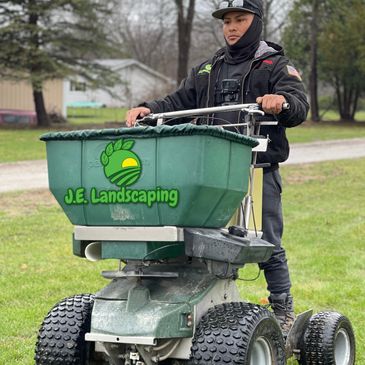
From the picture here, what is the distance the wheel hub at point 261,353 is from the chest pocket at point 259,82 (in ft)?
4.45

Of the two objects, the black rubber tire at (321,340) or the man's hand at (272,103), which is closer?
the man's hand at (272,103)

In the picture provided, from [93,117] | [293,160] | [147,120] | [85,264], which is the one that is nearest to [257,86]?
[147,120]

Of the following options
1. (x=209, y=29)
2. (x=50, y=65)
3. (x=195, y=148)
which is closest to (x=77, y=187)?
(x=195, y=148)

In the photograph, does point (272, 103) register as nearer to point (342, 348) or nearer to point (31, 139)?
point (342, 348)

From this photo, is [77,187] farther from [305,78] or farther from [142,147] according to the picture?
[305,78]

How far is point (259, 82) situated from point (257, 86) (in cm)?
2

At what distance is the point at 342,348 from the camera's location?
4590mm

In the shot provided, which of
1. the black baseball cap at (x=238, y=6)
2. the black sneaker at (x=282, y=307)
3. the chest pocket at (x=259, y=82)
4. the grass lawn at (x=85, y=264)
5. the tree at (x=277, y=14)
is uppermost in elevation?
the tree at (x=277, y=14)

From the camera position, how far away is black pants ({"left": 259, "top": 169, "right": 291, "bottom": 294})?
4383 mm

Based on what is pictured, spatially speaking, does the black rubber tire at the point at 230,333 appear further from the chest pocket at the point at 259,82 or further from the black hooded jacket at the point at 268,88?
the chest pocket at the point at 259,82

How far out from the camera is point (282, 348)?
3816 millimetres

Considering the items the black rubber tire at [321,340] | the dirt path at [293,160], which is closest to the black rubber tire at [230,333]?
the black rubber tire at [321,340]

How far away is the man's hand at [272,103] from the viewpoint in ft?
12.6

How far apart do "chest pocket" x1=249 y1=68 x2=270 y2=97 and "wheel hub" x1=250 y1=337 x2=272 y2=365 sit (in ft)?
4.45
